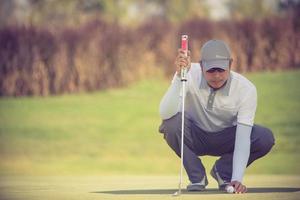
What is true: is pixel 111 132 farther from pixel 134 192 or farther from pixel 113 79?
pixel 134 192

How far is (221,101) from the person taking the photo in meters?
7.01

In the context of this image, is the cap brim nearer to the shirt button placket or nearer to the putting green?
the shirt button placket

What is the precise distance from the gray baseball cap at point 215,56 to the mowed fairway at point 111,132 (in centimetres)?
882

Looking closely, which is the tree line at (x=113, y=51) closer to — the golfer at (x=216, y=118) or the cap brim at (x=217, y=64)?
the golfer at (x=216, y=118)

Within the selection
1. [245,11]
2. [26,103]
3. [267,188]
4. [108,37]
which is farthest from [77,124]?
[245,11]

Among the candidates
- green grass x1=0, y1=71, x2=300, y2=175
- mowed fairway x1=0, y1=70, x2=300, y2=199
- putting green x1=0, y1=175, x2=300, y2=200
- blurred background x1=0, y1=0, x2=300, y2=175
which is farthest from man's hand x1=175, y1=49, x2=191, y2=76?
blurred background x1=0, y1=0, x2=300, y2=175

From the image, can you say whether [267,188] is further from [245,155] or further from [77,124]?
[77,124]

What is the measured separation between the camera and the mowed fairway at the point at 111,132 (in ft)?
61.6

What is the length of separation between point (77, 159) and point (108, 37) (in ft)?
21.2

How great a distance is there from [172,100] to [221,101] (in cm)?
38

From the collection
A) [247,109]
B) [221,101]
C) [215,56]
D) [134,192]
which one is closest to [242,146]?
[247,109]

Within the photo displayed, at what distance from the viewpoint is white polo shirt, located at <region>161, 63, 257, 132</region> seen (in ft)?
22.6

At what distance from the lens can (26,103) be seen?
2391cm

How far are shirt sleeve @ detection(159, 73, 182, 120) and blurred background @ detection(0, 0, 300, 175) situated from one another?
499 inches
